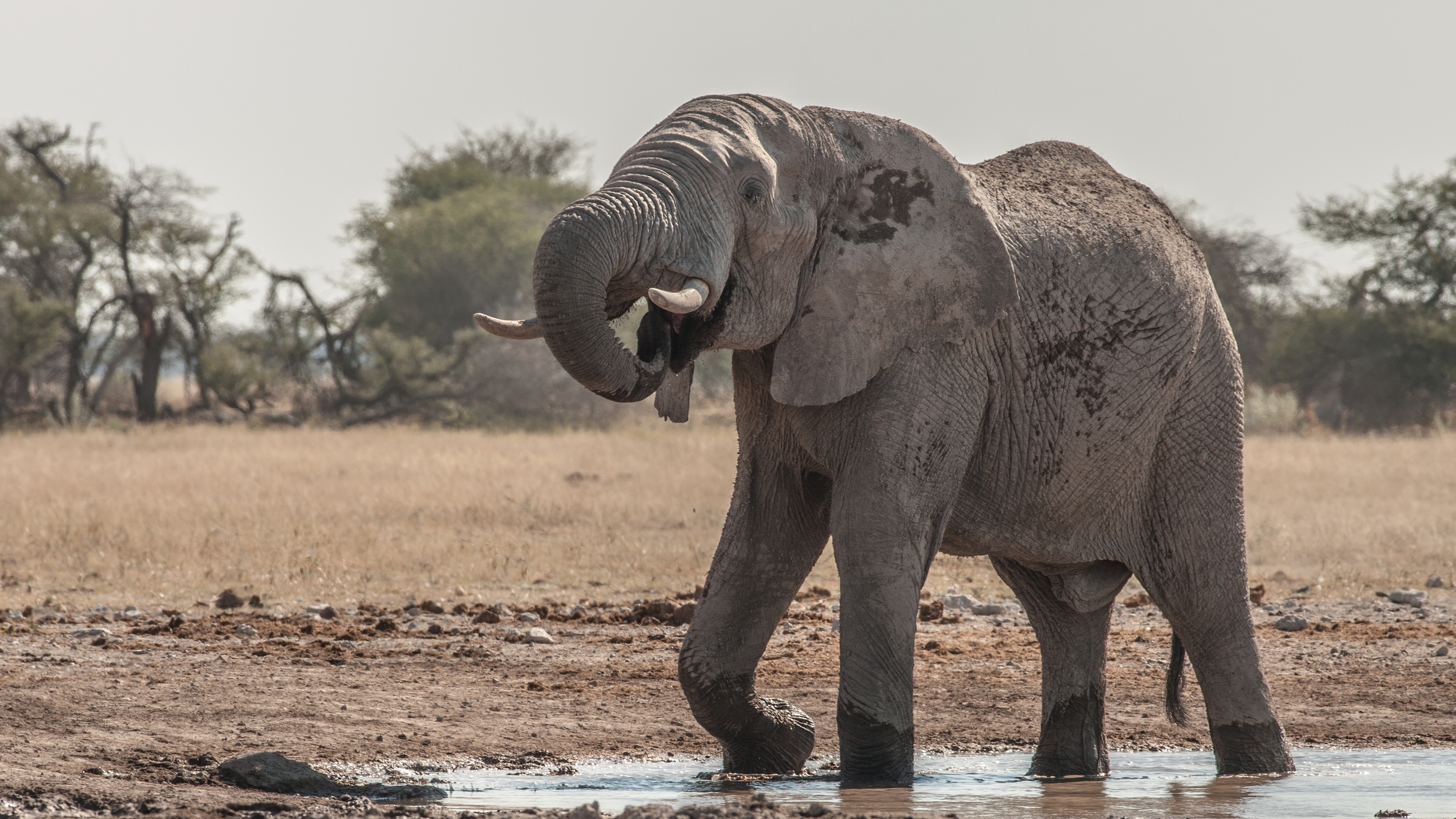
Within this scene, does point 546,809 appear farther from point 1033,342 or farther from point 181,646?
point 181,646

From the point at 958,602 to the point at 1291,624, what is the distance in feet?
6.37

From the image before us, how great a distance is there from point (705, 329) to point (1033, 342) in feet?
4.20

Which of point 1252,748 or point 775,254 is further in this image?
point 1252,748

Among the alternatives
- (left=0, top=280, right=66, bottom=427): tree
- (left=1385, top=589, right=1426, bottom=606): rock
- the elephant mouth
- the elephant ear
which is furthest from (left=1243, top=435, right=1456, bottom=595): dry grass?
(left=0, top=280, right=66, bottom=427): tree

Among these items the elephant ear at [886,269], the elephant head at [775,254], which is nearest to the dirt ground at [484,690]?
the elephant head at [775,254]

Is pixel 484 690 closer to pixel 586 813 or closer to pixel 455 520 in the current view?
pixel 586 813

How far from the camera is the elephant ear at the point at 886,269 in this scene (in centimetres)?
526

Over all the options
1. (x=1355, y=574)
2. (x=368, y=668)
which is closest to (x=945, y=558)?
(x=1355, y=574)

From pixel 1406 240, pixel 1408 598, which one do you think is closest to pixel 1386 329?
pixel 1406 240

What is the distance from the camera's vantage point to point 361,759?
6043 mm

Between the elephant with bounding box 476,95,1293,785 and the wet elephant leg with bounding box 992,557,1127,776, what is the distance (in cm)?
1

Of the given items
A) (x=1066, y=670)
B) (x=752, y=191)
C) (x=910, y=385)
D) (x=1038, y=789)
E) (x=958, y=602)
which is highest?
(x=752, y=191)

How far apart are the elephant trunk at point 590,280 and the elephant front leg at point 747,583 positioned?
118 cm

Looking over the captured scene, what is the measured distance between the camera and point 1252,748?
6.15 m
